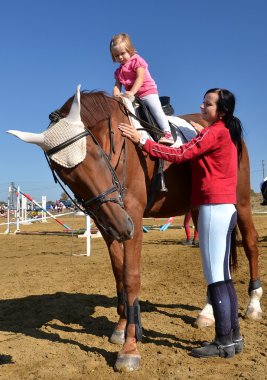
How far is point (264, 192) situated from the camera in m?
9.99

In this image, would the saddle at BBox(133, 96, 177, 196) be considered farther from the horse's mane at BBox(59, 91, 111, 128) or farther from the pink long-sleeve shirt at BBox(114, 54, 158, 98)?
the horse's mane at BBox(59, 91, 111, 128)

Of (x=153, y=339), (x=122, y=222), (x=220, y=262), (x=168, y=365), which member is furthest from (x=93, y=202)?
(x=153, y=339)

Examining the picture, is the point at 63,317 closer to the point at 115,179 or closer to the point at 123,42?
the point at 115,179

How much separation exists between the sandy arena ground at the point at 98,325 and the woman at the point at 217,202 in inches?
9.8

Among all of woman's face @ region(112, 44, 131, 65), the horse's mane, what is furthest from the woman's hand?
woman's face @ region(112, 44, 131, 65)

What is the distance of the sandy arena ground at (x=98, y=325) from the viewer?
306cm

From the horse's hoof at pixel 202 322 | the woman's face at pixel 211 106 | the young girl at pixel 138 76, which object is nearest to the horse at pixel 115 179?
the young girl at pixel 138 76

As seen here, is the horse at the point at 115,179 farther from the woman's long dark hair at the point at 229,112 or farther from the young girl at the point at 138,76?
the woman's long dark hair at the point at 229,112

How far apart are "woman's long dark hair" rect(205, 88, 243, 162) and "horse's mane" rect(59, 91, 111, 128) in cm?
89

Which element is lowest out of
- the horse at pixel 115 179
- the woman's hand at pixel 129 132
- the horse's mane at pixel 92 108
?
the horse at pixel 115 179

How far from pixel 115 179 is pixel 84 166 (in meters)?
0.29

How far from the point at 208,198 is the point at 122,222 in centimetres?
77

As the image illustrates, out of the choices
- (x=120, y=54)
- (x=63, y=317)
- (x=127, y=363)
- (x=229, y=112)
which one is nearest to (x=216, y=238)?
(x=229, y=112)

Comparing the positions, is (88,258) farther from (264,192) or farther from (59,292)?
(264,192)
